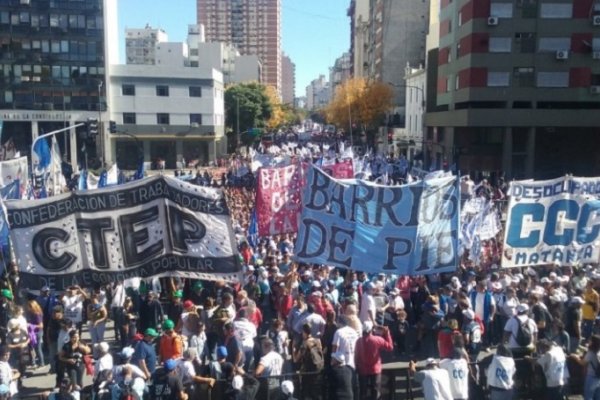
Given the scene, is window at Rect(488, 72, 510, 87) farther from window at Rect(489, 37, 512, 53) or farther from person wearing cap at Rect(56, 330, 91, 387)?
person wearing cap at Rect(56, 330, 91, 387)

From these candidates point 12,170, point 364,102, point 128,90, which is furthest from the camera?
point 364,102

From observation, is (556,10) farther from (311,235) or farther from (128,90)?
(311,235)

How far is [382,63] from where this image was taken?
83.0 metres

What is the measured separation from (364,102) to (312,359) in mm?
70250

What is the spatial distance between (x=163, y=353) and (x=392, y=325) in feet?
14.7

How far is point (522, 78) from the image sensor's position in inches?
1727

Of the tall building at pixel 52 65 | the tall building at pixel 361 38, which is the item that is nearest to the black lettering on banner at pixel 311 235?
the tall building at pixel 52 65

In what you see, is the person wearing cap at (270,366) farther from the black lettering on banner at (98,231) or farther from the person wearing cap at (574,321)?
the person wearing cap at (574,321)

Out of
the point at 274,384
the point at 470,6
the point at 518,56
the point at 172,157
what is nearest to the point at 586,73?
the point at 518,56

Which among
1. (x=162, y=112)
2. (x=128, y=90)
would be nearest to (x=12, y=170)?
(x=162, y=112)

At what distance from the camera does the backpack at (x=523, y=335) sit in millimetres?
10117

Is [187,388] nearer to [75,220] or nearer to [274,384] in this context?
[274,384]

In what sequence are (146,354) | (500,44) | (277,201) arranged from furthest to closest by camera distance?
(500,44)
(277,201)
(146,354)

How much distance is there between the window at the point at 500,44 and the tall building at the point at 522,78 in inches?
2.5
